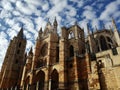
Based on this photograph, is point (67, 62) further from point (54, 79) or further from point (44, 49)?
point (44, 49)

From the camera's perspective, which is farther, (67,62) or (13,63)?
(13,63)

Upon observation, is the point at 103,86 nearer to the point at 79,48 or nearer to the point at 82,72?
the point at 82,72

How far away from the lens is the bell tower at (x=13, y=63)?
3092 cm

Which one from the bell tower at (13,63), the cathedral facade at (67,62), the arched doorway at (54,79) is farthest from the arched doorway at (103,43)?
the bell tower at (13,63)

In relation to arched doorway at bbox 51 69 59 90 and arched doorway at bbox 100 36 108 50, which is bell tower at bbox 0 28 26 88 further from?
arched doorway at bbox 100 36 108 50

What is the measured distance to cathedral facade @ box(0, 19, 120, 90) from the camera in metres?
17.7

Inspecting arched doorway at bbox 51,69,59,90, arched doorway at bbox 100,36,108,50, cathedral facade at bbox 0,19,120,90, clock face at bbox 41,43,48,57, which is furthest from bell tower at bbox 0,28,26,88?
arched doorway at bbox 100,36,108,50

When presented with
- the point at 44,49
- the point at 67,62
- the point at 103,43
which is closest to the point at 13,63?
the point at 44,49

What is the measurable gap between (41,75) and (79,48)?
9.00m

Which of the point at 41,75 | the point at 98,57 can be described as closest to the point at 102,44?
the point at 98,57

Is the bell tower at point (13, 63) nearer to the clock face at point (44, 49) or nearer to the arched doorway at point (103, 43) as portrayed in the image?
the clock face at point (44, 49)

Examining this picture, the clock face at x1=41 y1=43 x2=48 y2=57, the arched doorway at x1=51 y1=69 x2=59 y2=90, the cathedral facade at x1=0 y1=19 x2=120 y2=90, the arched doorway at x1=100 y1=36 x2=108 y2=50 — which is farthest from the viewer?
the clock face at x1=41 y1=43 x2=48 y2=57

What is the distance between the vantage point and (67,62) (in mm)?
22500

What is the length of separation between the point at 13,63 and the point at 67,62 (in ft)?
58.2
